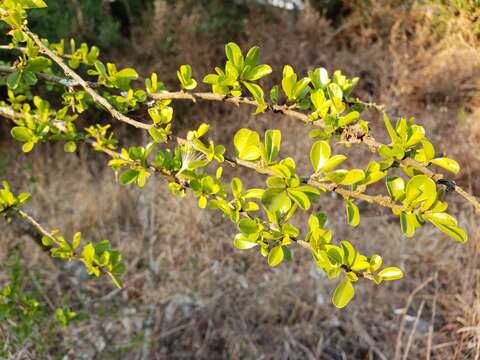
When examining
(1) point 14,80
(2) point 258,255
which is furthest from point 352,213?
(2) point 258,255

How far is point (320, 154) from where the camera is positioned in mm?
490

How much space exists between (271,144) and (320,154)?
0.19 feet

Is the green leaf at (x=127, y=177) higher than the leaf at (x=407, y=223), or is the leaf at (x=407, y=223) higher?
the leaf at (x=407, y=223)

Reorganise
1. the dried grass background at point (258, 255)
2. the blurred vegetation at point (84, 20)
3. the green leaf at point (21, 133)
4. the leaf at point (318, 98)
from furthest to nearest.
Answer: the blurred vegetation at point (84, 20) < the dried grass background at point (258, 255) < the green leaf at point (21, 133) < the leaf at point (318, 98)

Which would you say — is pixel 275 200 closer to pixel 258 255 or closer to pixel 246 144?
pixel 246 144

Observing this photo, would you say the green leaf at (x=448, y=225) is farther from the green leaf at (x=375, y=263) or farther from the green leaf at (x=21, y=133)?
the green leaf at (x=21, y=133)

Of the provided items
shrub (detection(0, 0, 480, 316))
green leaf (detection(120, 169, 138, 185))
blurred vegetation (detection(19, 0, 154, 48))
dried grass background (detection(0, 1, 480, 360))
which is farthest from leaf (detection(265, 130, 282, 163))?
blurred vegetation (detection(19, 0, 154, 48))

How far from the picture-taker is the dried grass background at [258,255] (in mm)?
1762

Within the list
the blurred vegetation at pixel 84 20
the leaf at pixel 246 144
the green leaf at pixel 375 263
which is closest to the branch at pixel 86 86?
the leaf at pixel 246 144

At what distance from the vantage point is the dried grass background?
1.76m

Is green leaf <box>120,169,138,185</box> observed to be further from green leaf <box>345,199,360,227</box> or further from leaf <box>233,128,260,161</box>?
green leaf <box>345,199,360,227</box>

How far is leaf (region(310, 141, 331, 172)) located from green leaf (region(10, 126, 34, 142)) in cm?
52

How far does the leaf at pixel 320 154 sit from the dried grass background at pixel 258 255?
1.12 m

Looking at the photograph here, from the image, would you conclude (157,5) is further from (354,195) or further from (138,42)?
(354,195)
